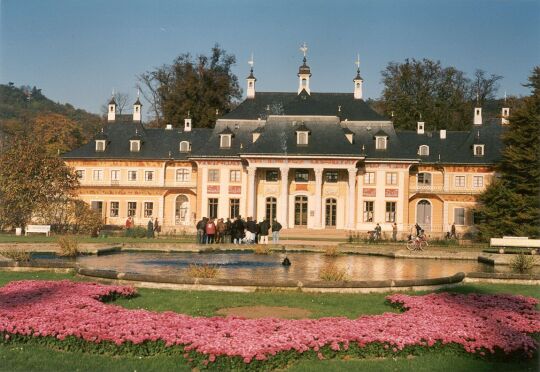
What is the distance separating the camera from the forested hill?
75062 millimetres

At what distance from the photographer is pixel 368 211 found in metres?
56.9

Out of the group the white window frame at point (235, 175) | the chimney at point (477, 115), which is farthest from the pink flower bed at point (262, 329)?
the chimney at point (477, 115)

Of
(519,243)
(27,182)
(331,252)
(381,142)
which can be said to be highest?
(381,142)

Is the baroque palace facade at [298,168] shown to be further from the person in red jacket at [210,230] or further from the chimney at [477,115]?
the person in red jacket at [210,230]

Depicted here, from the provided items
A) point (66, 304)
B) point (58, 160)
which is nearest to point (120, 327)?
point (66, 304)

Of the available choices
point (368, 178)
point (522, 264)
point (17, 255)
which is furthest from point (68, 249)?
point (368, 178)

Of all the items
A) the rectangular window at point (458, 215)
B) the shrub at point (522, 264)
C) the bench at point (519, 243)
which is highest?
the rectangular window at point (458, 215)

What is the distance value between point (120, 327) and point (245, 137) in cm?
4927

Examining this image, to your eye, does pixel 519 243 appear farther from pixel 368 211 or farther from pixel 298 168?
pixel 298 168

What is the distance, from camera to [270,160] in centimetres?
5538

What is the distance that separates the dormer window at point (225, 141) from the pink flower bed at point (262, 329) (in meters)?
45.8

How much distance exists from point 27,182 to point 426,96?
44254 millimetres

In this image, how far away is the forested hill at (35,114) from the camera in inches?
2955

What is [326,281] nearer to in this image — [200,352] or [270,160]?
[200,352]
